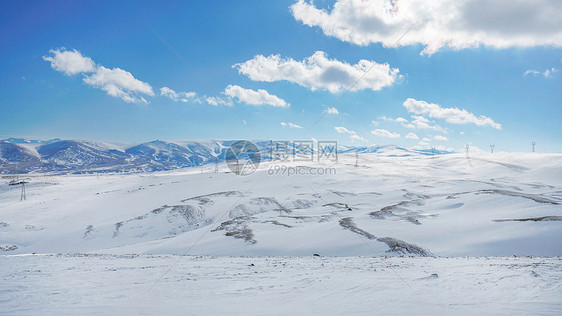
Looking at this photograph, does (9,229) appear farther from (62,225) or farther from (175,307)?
(175,307)

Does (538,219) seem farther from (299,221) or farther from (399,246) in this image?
(299,221)

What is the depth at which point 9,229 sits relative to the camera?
3884cm

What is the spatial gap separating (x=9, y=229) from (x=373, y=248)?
51062 millimetres

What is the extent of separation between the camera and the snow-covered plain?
8.74 metres

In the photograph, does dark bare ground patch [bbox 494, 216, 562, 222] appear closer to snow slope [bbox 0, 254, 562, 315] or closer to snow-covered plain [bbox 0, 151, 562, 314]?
snow-covered plain [bbox 0, 151, 562, 314]

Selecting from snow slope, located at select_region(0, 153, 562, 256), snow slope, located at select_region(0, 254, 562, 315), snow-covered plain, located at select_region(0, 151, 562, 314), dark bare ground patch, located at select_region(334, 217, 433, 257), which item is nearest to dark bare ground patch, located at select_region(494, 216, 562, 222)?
snow slope, located at select_region(0, 153, 562, 256)

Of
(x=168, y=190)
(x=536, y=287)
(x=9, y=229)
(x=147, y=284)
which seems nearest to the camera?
(x=536, y=287)

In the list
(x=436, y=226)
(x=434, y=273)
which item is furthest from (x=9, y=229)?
(x=436, y=226)

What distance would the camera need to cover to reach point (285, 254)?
21406 mm

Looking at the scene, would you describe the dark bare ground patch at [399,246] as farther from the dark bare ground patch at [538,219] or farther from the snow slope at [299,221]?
the dark bare ground patch at [538,219]

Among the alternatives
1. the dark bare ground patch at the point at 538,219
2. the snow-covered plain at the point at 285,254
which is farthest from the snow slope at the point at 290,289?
the dark bare ground patch at the point at 538,219

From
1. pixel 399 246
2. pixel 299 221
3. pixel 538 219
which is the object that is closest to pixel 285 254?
pixel 399 246

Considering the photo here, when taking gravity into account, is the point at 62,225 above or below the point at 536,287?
below

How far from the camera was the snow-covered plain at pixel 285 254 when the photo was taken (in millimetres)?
8742
